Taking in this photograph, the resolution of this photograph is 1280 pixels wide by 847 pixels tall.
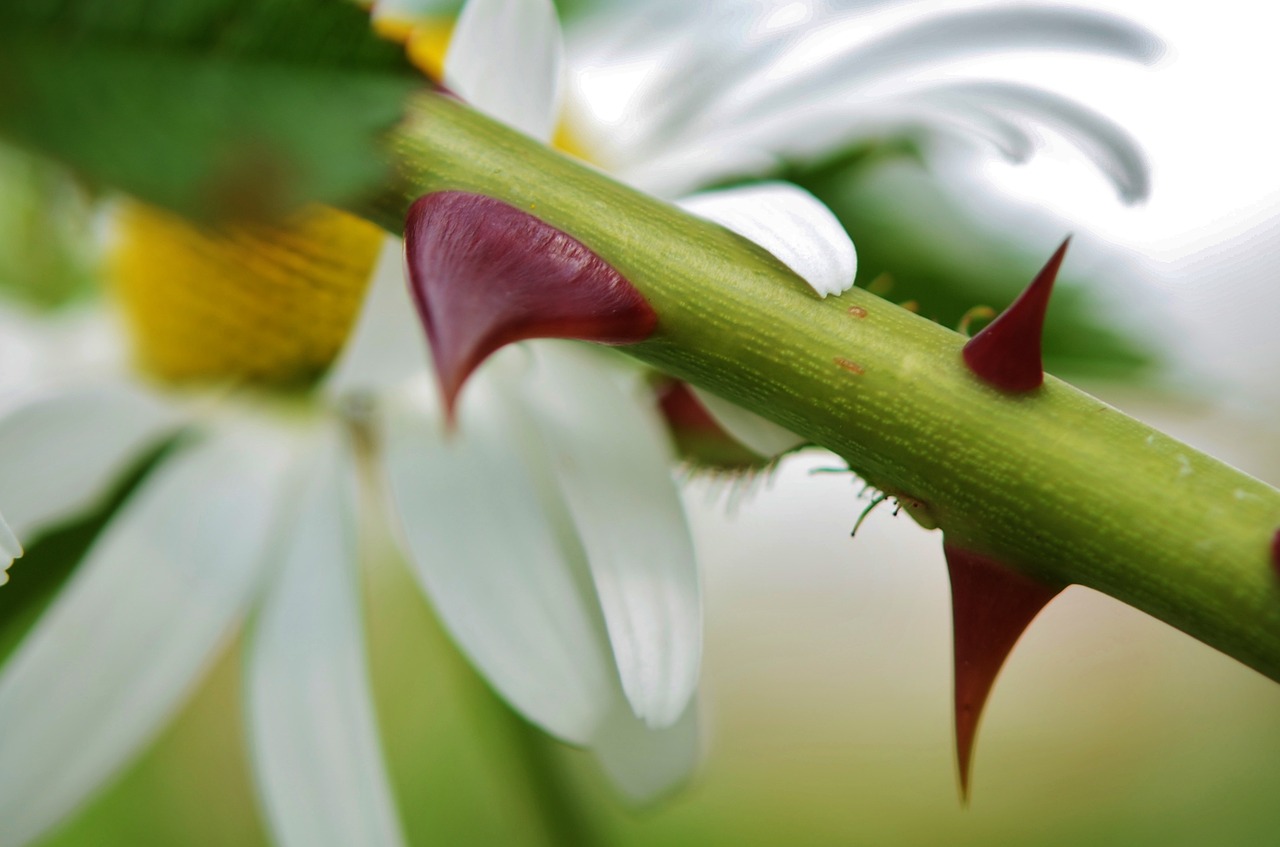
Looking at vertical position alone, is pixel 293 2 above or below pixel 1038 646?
above

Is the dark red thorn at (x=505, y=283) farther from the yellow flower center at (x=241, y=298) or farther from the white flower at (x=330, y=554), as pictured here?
the yellow flower center at (x=241, y=298)

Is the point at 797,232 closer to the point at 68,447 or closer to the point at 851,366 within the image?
the point at 851,366

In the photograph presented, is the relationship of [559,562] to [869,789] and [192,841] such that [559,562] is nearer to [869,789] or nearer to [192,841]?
[192,841]

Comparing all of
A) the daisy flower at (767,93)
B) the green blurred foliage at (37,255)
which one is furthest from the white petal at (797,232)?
the green blurred foliage at (37,255)

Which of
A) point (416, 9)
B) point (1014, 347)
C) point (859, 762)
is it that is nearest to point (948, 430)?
point (1014, 347)

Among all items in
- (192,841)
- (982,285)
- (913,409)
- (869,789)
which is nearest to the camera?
(913,409)

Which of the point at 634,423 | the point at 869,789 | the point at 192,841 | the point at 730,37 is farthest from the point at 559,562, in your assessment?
the point at 869,789

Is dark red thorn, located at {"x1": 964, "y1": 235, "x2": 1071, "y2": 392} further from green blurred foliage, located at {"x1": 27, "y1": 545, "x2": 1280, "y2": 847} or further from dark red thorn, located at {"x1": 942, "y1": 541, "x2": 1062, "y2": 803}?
green blurred foliage, located at {"x1": 27, "y1": 545, "x2": 1280, "y2": 847}
